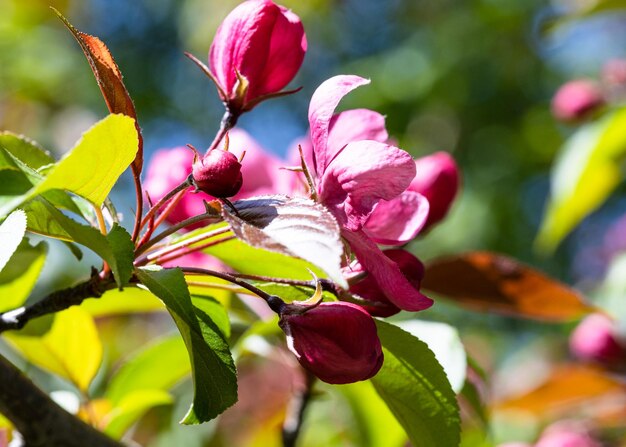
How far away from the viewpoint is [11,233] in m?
0.58

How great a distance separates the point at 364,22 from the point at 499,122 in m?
1.88

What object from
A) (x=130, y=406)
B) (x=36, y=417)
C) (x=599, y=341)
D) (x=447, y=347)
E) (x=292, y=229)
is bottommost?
(x=599, y=341)

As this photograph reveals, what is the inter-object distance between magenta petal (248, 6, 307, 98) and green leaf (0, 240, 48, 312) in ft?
0.99

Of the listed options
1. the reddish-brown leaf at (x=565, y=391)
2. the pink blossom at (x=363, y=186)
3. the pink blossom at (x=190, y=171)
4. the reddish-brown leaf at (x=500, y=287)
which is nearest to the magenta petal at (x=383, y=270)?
the pink blossom at (x=363, y=186)

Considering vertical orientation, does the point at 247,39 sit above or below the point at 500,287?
above

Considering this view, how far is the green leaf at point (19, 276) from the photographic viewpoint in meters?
0.86

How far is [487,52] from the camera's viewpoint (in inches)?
197

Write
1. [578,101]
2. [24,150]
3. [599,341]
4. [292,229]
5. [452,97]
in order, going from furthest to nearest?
[452,97], [578,101], [599,341], [24,150], [292,229]

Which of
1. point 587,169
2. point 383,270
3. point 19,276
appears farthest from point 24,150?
point 587,169

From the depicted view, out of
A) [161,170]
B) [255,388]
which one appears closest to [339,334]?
[161,170]

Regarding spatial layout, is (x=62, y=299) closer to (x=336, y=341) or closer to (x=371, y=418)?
(x=336, y=341)

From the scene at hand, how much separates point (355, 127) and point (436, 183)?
261mm

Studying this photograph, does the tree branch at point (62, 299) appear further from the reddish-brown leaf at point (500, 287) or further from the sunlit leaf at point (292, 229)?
the reddish-brown leaf at point (500, 287)

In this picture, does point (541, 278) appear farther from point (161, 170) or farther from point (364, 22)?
point (364, 22)
